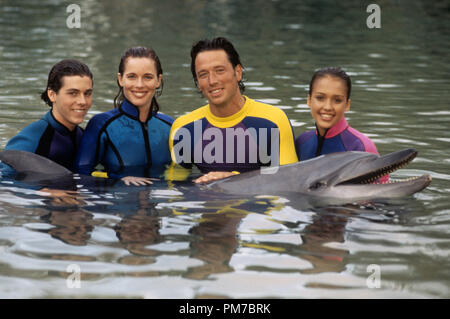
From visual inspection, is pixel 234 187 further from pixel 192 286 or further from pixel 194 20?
pixel 194 20

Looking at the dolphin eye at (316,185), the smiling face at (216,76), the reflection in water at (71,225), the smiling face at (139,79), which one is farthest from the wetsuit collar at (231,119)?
the reflection in water at (71,225)

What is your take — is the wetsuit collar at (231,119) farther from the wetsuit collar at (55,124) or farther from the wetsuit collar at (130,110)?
the wetsuit collar at (55,124)

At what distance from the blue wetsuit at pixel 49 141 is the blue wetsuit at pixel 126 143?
172mm

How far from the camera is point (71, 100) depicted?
6621 mm

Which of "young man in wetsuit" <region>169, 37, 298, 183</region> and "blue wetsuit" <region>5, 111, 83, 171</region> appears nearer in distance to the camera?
"young man in wetsuit" <region>169, 37, 298, 183</region>

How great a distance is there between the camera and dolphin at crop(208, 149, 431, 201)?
5.45 m

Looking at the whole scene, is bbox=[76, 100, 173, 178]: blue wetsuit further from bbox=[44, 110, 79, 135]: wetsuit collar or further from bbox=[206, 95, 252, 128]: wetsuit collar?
bbox=[206, 95, 252, 128]: wetsuit collar

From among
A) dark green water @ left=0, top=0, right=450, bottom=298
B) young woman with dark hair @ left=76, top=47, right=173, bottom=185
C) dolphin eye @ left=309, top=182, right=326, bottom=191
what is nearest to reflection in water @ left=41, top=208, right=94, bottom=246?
dark green water @ left=0, top=0, right=450, bottom=298

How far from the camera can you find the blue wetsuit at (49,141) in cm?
655

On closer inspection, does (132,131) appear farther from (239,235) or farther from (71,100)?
(239,235)

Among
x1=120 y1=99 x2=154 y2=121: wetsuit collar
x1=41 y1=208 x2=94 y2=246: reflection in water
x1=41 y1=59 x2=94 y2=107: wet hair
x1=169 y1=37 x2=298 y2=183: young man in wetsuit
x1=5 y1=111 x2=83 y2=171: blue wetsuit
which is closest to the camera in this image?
x1=41 y1=208 x2=94 y2=246: reflection in water

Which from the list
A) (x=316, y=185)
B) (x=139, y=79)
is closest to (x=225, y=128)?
(x=139, y=79)

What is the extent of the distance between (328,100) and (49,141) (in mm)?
2774

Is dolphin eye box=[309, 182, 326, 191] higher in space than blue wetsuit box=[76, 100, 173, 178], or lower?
lower
